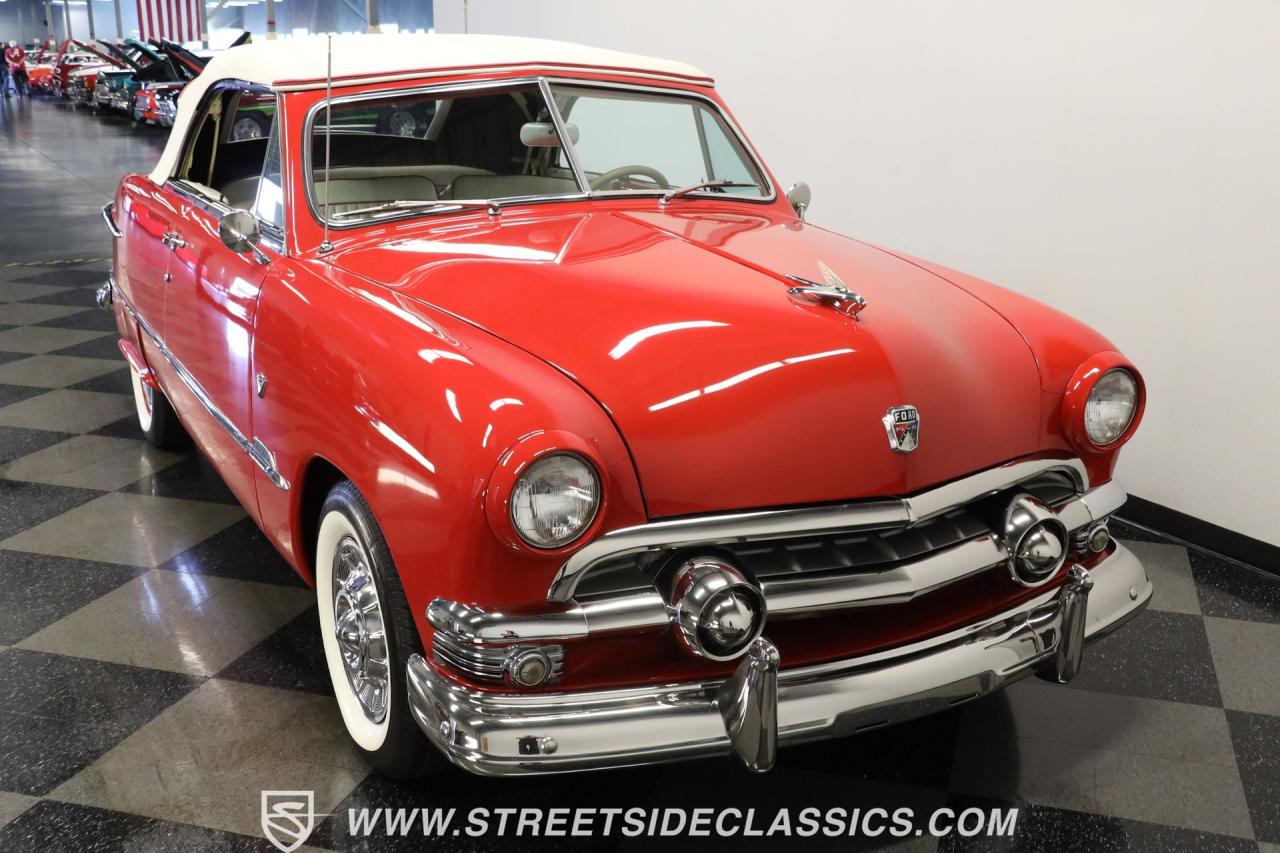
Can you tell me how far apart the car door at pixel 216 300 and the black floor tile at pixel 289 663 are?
1.14 feet

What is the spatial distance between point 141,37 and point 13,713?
1407 inches

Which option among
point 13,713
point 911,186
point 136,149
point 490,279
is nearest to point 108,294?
point 13,713

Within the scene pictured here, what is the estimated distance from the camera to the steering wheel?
297 cm

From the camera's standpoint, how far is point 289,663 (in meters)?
2.67

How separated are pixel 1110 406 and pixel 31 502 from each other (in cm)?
328

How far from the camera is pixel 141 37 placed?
33.0m

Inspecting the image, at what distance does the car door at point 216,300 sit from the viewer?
2605mm

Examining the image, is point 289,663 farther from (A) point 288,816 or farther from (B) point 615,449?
(B) point 615,449

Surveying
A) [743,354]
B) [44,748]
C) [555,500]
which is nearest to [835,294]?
[743,354]

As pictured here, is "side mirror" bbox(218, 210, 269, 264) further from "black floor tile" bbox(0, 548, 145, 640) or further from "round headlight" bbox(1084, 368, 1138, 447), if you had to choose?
"round headlight" bbox(1084, 368, 1138, 447)

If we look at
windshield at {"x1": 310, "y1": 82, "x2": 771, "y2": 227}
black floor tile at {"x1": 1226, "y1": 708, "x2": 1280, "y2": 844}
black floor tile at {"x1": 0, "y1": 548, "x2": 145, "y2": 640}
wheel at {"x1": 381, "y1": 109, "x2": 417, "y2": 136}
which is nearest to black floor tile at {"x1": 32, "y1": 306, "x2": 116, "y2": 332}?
black floor tile at {"x1": 0, "y1": 548, "x2": 145, "y2": 640}

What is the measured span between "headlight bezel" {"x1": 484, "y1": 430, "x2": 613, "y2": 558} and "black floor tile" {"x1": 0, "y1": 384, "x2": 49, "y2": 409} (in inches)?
149

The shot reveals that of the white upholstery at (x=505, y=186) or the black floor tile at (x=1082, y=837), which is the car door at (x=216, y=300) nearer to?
the white upholstery at (x=505, y=186)

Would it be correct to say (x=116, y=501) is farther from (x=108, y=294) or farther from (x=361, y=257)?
(x=361, y=257)
